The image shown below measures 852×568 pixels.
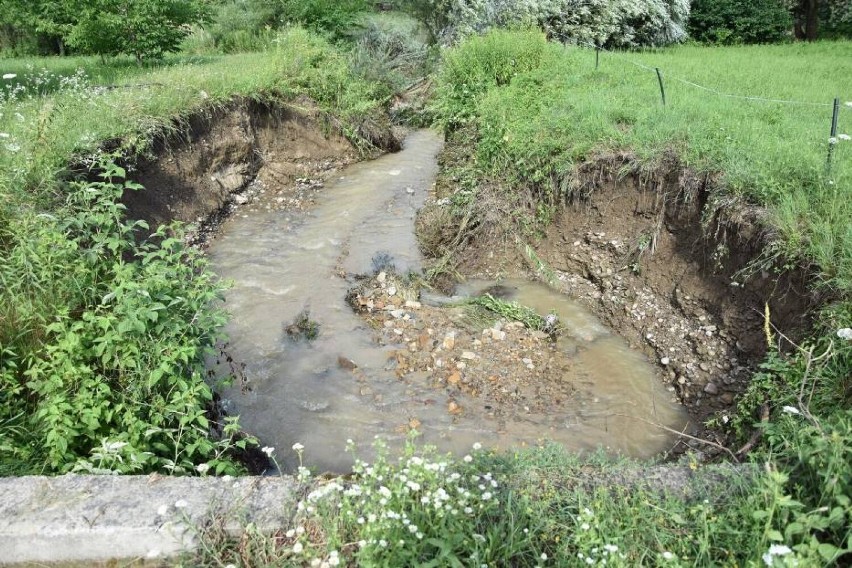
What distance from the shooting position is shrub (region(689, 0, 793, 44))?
55.8 ft

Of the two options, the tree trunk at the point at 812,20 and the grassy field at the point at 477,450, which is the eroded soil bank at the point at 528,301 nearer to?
the grassy field at the point at 477,450

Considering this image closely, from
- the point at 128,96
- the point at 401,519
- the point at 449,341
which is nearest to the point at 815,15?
the point at 449,341

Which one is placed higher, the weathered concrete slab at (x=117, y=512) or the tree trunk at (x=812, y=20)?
the tree trunk at (x=812, y=20)

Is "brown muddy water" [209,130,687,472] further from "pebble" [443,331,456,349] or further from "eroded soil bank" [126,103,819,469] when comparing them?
"pebble" [443,331,456,349]

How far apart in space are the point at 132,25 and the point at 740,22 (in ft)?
53.0

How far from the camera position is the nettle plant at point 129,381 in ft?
10.6

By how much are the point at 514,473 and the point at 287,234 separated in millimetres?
6275

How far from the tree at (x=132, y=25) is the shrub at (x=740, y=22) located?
14215 millimetres

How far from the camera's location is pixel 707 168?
593 cm

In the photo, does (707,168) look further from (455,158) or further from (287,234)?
(287,234)

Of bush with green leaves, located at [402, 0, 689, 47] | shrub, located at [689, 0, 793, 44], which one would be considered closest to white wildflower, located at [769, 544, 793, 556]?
bush with green leaves, located at [402, 0, 689, 47]

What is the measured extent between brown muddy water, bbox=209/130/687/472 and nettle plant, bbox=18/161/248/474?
104 cm

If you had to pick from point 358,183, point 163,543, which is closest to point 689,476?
point 163,543

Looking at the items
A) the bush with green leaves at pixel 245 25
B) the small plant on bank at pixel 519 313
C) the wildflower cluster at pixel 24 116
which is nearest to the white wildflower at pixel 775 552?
the small plant on bank at pixel 519 313
